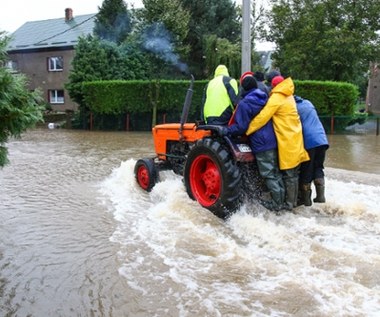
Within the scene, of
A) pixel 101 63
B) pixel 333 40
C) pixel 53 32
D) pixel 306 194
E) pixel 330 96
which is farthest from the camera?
pixel 53 32

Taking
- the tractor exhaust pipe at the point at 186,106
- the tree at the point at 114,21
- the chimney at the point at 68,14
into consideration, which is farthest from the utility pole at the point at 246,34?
the chimney at the point at 68,14

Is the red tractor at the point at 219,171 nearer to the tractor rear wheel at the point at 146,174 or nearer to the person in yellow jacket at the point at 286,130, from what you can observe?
the person in yellow jacket at the point at 286,130

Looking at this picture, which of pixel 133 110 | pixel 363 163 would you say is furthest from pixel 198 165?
pixel 133 110

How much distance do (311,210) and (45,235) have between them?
3354 millimetres

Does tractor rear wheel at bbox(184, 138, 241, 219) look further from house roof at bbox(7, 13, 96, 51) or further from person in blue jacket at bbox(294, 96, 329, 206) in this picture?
house roof at bbox(7, 13, 96, 51)

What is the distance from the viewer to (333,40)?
22.7 metres

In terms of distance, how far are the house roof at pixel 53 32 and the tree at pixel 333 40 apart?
44.1 ft

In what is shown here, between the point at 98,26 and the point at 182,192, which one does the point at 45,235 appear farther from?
the point at 98,26

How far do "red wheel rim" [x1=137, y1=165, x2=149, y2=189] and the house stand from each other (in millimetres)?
23388

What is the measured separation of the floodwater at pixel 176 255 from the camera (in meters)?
3.51

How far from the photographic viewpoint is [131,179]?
7.93m

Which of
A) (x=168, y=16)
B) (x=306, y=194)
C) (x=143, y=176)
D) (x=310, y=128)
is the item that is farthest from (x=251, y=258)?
(x=168, y=16)

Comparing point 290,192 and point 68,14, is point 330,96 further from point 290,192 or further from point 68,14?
point 68,14

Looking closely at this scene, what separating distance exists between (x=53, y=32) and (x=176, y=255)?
31.5 meters
